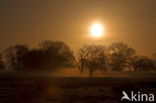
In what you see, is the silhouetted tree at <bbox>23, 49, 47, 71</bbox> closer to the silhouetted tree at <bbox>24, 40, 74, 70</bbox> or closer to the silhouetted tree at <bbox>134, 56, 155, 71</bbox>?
the silhouetted tree at <bbox>24, 40, 74, 70</bbox>

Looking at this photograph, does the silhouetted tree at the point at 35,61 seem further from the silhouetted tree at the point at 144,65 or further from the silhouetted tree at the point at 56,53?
the silhouetted tree at the point at 144,65

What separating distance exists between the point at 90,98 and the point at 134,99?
352 cm

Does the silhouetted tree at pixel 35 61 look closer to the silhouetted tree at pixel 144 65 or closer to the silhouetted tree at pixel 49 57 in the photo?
the silhouetted tree at pixel 49 57

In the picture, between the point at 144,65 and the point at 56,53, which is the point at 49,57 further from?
the point at 144,65

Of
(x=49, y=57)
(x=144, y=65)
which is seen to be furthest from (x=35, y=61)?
(x=144, y=65)

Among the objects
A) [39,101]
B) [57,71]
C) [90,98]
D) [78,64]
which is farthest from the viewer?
[78,64]

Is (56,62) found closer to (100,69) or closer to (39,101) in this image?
(100,69)

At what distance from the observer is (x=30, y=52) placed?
78.9 m

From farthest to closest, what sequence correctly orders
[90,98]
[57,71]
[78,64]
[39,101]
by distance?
1. [78,64]
2. [57,71]
3. [90,98]
4. [39,101]

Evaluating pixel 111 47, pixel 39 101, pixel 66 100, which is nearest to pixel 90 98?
pixel 66 100

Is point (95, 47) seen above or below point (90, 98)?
above

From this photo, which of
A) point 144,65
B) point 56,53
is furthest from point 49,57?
point 144,65

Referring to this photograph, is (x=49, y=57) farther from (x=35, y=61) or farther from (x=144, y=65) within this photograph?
(x=144, y=65)

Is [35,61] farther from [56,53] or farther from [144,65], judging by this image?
[144,65]
